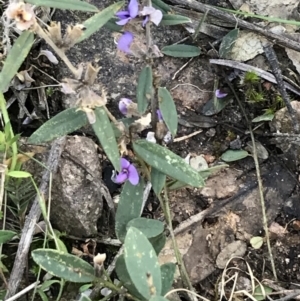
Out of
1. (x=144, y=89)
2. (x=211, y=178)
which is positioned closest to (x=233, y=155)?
(x=211, y=178)

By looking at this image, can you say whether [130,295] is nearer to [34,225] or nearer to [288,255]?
[34,225]

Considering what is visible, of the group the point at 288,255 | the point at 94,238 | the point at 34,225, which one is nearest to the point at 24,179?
the point at 34,225

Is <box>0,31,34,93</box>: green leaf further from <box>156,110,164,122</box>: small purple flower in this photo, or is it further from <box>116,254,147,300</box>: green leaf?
<box>116,254,147,300</box>: green leaf

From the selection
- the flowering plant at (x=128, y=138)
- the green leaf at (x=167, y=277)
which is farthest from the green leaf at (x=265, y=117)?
the green leaf at (x=167, y=277)

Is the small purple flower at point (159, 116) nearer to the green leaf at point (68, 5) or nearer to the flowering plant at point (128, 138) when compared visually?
the flowering plant at point (128, 138)

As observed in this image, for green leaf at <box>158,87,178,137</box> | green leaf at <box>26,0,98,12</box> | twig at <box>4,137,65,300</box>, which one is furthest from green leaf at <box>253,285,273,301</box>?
green leaf at <box>26,0,98,12</box>
